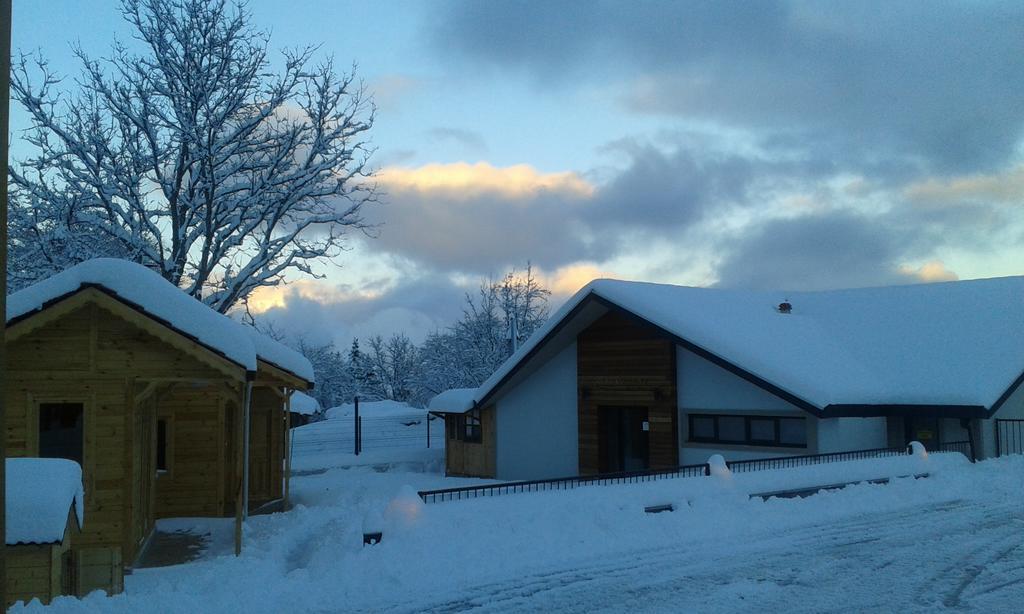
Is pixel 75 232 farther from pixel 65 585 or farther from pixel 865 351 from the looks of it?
pixel 865 351

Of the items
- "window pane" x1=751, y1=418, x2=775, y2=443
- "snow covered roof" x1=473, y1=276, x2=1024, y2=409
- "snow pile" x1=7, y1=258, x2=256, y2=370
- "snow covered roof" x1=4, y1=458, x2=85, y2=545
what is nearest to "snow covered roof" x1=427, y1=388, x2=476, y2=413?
"snow covered roof" x1=473, y1=276, x2=1024, y2=409

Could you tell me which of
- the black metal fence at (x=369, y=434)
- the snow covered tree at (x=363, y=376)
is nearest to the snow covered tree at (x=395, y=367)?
the snow covered tree at (x=363, y=376)

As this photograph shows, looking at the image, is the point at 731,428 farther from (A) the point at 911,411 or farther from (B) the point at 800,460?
(A) the point at 911,411

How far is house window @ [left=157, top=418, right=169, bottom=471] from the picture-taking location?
18.2m

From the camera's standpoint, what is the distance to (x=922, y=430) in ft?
76.1

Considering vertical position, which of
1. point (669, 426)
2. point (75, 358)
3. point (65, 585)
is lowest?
point (65, 585)

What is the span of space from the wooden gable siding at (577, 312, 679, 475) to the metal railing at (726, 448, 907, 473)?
3.97 m

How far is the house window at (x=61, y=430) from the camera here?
1324 cm

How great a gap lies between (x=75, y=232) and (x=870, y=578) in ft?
80.4

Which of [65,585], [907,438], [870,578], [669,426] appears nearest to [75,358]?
[65,585]

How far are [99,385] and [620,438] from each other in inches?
598

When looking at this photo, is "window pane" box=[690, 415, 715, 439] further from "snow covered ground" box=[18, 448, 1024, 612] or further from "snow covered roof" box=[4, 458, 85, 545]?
"snow covered roof" box=[4, 458, 85, 545]

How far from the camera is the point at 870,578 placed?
1045 cm

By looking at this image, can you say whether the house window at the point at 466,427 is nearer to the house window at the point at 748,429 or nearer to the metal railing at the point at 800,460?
the house window at the point at 748,429
